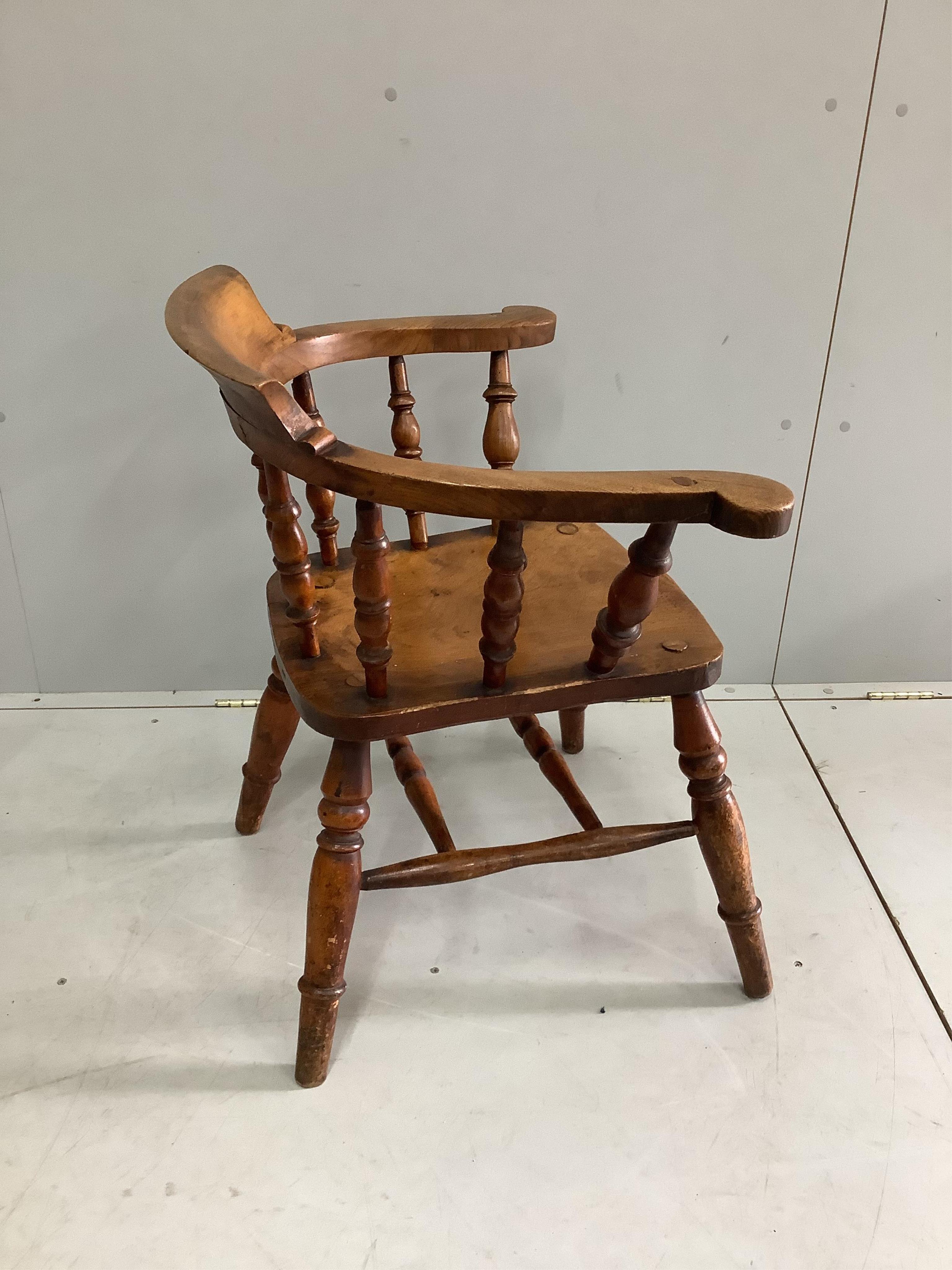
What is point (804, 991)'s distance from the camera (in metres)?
1.18

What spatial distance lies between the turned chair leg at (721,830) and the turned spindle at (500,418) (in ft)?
1.29

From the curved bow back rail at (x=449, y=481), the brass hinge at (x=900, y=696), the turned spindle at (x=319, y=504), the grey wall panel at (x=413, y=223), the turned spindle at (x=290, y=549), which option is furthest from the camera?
the brass hinge at (x=900, y=696)

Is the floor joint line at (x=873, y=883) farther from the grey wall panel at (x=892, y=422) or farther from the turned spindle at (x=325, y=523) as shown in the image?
the turned spindle at (x=325, y=523)

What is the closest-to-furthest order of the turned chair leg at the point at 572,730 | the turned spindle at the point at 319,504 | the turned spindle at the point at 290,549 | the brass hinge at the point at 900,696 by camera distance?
the turned spindle at the point at 290,549
the turned spindle at the point at 319,504
the turned chair leg at the point at 572,730
the brass hinge at the point at 900,696

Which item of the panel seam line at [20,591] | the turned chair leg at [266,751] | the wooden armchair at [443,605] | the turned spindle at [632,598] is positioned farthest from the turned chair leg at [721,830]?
the panel seam line at [20,591]

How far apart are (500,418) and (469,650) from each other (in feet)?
1.16

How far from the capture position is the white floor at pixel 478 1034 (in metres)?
0.94

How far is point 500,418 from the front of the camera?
121 cm

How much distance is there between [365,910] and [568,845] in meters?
0.35

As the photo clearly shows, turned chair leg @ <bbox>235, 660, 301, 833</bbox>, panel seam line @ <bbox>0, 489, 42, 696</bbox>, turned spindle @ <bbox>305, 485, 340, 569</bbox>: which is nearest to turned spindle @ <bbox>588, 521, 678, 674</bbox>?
turned spindle @ <bbox>305, 485, 340, 569</bbox>

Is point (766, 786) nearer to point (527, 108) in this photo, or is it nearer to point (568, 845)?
point (568, 845)

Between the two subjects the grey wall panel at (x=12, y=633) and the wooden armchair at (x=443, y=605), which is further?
the grey wall panel at (x=12, y=633)

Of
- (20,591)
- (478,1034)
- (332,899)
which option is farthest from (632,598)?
(20,591)

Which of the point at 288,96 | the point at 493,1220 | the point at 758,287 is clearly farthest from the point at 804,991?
the point at 288,96
